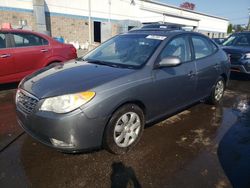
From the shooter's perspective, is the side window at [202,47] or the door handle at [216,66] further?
the door handle at [216,66]

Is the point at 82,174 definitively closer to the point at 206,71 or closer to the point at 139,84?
the point at 139,84

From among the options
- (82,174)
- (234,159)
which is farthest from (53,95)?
(234,159)

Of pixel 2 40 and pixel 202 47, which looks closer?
pixel 202 47

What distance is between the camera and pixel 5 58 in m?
5.34

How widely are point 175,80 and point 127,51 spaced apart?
2.97ft

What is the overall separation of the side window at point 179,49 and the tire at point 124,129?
1.01m

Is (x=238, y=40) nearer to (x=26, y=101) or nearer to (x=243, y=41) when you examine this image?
(x=243, y=41)

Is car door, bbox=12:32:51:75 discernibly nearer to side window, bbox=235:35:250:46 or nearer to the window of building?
the window of building

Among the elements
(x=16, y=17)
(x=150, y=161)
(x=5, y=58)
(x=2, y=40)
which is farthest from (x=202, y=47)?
(x=16, y=17)

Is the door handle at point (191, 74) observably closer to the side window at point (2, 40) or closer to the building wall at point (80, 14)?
the side window at point (2, 40)

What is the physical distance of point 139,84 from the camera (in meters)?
3.02

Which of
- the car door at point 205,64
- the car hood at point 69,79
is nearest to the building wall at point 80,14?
the car hood at point 69,79

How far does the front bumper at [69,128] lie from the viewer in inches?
97.5

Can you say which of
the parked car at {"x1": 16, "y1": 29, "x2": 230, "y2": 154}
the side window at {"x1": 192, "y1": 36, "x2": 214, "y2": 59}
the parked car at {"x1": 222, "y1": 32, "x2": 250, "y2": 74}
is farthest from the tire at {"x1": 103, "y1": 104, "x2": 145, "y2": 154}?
the parked car at {"x1": 222, "y1": 32, "x2": 250, "y2": 74}
